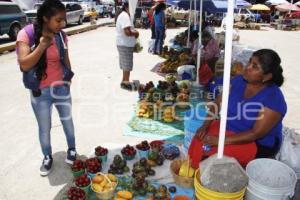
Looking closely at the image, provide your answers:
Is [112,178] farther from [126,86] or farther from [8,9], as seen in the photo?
[8,9]

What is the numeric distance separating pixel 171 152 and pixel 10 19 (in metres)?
11.3

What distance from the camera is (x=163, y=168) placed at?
3.75 m

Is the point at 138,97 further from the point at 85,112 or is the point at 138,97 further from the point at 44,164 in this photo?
the point at 44,164

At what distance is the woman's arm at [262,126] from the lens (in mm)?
2953

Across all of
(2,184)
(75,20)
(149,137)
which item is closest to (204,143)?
(149,137)

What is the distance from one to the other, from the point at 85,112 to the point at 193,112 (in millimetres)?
2251

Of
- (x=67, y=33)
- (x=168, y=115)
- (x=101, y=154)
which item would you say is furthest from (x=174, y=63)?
(x=67, y=33)

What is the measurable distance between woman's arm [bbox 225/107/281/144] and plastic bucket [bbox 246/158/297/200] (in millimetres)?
226

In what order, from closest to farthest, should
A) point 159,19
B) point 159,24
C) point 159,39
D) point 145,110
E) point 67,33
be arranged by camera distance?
point 145,110, point 159,24, point 159,19, point 159,39, point 67,33

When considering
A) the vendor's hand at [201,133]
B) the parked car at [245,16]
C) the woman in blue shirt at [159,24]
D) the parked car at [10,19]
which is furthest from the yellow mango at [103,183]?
the parked car at [245,16]

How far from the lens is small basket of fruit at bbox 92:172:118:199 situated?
311 cm

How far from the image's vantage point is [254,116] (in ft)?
10.1

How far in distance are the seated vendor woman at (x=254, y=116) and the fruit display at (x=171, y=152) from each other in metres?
0.65

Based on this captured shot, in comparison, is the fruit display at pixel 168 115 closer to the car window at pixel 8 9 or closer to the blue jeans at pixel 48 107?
the blue jeans at pixel 48 107
